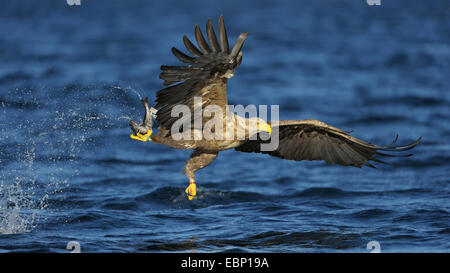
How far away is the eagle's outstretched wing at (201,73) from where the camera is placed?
19.7 feet

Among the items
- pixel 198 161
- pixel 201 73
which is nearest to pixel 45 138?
pixel 198 161

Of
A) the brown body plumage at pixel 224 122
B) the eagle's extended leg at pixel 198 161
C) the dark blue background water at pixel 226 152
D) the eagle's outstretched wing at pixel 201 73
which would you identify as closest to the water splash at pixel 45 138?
the dark blue background water at pixel 226 152

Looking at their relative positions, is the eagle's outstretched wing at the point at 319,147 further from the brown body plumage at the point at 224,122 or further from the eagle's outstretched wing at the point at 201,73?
the eagle's outstretched wing at the point at 201,73

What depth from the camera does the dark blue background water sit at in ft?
25.2

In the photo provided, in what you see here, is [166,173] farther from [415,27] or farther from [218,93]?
[415,27]

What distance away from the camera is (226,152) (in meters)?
A: 12.7

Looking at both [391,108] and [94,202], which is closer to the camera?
[94,202]

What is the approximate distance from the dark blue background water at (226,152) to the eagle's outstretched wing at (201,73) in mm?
1485

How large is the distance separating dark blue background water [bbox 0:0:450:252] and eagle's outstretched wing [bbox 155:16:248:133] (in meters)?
1.48

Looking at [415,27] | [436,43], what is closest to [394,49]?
[436,43]

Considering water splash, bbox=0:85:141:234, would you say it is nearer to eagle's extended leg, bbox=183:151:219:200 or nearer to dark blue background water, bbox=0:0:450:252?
dark blue background water, bbox=0:0:450:252

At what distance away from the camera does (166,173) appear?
1143cm

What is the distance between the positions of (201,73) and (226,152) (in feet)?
21.4

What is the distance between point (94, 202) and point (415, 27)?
16945mm
